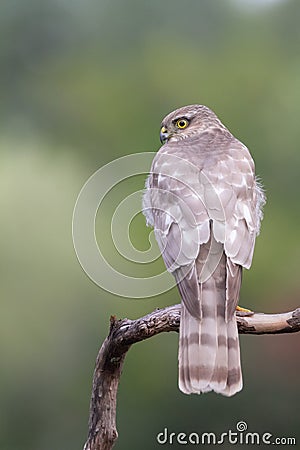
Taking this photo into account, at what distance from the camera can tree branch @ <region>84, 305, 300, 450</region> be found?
86.1 inches

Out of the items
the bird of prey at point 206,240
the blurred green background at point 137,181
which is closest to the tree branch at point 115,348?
the bird of prey at point 206,240

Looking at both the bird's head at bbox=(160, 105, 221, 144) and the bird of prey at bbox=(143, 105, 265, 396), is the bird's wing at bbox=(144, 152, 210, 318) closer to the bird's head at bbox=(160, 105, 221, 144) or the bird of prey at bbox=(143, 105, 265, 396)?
the bird of prey at bbox=(143, 105, 265, 396)

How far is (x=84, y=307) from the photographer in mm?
4047

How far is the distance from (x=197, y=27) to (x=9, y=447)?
8.87 feet

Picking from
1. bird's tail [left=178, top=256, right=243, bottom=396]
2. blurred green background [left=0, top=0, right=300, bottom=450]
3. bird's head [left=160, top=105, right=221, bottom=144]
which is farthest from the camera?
blurred green background [left=0, top=0, right=300, bottom=450]

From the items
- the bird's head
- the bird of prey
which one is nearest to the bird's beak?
the bird's head

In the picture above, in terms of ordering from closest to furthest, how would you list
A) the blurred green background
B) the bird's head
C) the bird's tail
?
1. the bird's tail
2. the bird's head
3. the blurred green background

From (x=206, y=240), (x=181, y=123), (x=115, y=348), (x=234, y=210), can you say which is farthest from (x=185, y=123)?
(x=115, y=348)

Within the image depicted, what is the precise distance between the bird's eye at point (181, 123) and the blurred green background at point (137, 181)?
2.89 ft

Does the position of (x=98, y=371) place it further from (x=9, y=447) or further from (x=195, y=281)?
(x=9, y=447)

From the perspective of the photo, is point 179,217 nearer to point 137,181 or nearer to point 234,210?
point 234,210

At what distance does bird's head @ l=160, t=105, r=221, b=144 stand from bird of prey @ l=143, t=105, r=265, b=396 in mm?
249

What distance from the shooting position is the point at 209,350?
2113mm

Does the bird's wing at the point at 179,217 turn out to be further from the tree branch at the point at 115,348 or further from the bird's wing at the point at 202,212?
the tree branch at the point at 115,348
